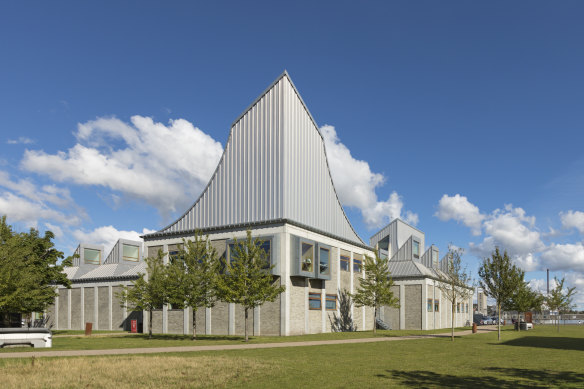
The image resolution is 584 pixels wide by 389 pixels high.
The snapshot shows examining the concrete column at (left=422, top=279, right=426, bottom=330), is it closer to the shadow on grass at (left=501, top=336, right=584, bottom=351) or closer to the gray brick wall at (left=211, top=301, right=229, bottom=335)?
the shadow on grass at (left=501, top=336, right=584, bottom=351)

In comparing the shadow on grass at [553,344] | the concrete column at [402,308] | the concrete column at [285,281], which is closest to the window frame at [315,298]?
the concrete column at [285,281]

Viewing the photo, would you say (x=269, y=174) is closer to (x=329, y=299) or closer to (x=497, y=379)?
(x=329, y=299)

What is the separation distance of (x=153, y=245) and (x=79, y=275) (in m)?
20.9

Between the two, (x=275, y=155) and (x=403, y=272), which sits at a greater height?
(x=275, y=155)

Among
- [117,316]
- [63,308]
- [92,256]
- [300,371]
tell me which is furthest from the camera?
[92,256]

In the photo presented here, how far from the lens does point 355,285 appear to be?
54062 mm

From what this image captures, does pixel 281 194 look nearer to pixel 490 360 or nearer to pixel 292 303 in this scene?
pixel 292 303

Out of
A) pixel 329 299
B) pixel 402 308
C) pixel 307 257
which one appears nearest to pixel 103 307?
pixel 329 299

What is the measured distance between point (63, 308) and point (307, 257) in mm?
36805

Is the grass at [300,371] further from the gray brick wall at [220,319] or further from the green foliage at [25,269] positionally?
the gray brick wall at [220,319]

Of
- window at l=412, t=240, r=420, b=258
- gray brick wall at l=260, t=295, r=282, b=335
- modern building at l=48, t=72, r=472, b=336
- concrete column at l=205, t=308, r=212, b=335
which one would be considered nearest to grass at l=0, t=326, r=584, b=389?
gray brick wall at l=260, t=295, r=282, b=335

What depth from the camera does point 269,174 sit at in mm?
44562

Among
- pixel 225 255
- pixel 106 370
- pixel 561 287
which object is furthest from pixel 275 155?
pixel 561 287

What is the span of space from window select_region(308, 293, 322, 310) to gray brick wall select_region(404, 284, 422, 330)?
704 inches
